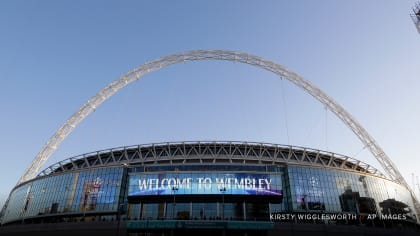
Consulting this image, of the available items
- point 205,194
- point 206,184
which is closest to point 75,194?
point 205,194

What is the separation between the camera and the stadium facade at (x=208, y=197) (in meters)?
63.8

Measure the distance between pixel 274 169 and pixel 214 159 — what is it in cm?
1950

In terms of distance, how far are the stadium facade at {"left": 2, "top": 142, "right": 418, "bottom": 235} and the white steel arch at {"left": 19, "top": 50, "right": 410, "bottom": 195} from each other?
24.1 meters

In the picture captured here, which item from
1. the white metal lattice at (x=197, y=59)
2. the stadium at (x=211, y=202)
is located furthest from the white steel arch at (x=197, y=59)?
the stadium at (x=211, y=202)

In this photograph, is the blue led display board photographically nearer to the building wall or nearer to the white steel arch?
the building wall

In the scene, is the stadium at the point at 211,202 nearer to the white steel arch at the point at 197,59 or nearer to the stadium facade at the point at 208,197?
the stadium facade at the point at 208,197

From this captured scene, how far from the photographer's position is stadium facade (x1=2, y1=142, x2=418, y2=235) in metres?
63.8

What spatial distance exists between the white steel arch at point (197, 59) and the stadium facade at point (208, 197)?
24.1m

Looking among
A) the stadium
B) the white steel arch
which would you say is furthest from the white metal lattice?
the stadium

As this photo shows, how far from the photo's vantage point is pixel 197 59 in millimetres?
89312

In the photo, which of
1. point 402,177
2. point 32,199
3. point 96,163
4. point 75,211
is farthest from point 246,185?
point 402,177

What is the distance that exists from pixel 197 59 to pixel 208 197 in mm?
42652

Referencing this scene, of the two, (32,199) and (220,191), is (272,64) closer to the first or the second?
(220,191)

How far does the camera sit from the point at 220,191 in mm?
64438
